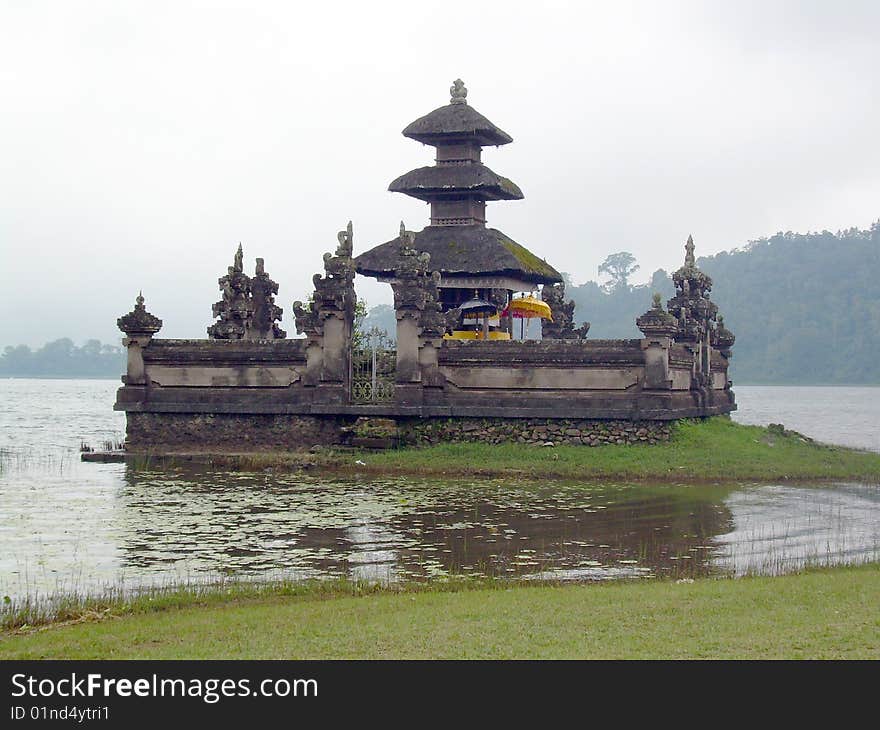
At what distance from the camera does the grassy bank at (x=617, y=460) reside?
27.3m

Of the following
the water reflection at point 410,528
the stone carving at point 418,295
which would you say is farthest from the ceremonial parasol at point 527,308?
the water reflection at point 410,528

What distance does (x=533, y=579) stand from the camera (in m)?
15.3

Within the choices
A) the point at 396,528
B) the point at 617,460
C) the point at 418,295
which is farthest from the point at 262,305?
the point at 396,528

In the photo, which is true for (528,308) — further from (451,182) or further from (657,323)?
(657,323)

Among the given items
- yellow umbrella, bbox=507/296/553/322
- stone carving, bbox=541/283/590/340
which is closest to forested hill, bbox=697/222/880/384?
stone carving, bbox=541/283/590/340

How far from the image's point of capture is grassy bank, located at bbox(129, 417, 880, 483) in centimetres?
2728

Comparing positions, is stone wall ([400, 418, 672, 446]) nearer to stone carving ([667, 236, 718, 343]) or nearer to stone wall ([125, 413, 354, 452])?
stone wall ([125, 413, 354, 452])

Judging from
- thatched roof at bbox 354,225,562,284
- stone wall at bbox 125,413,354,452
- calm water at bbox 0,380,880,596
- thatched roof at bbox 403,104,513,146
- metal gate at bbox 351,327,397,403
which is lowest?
calm water at bbox 0,380,880,596

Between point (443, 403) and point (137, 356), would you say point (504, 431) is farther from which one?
point (137, 356)

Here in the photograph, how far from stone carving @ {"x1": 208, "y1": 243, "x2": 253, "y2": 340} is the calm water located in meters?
8.94

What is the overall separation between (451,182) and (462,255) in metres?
2.44

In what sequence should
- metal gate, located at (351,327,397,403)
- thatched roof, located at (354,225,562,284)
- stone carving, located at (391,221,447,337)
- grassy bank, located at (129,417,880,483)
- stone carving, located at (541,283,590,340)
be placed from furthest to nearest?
stone carving, located at (541,283,590,340)
thatched roof, located at (354,225,562,284)
metal gate, located at (351,327,397,403)
stone carving, located at (391,221,447,337)
grassy bank, located at (129,417,880,483)

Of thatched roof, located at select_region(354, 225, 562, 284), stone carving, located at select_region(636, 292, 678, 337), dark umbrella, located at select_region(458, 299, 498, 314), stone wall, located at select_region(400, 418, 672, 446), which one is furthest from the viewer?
thatched roof, located at select_region(354, 225, 562, 284)

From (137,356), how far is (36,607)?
65.8 ft
